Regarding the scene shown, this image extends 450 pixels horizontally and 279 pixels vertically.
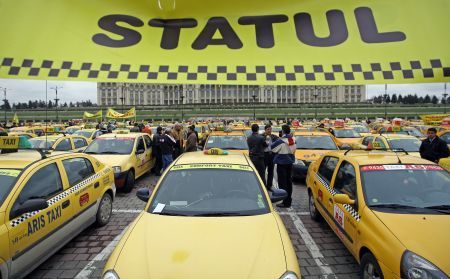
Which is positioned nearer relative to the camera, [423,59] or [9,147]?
[423,59]

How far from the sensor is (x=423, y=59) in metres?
2.14

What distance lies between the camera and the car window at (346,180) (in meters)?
4.95

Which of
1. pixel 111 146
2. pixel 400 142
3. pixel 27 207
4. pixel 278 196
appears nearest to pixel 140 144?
pixel 111 146

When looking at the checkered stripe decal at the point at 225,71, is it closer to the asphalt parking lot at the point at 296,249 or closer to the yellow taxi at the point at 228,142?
the asphalt parking lot at the point at 296,249

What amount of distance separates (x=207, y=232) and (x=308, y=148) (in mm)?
8889

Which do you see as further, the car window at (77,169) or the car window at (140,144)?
the car window at (140,144)

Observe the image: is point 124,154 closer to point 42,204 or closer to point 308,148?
point 308,148

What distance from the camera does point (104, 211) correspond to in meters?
6.56

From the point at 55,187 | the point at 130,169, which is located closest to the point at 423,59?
the point at 55,187

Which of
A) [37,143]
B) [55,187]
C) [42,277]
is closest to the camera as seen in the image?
[42,277]

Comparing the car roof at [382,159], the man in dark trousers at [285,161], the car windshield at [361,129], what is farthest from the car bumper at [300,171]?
the car windshield at [361,129]

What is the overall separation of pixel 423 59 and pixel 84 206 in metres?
5.23

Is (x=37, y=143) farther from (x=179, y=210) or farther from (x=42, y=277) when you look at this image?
(x=179, y=210)

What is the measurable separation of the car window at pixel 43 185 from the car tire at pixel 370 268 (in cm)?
413
